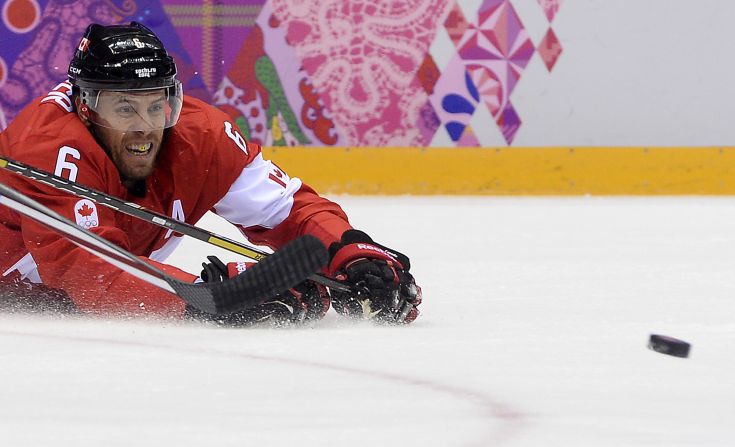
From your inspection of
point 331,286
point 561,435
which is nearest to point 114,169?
point 331,286

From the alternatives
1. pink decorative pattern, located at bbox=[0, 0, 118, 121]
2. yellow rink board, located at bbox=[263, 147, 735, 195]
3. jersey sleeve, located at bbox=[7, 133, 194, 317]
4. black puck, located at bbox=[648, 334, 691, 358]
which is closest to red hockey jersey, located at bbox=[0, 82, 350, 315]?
jersey sleeve, located at bbox=[7, 133, 194, 317]

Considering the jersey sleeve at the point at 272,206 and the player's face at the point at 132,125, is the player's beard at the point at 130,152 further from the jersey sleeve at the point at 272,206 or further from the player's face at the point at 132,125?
the jersey sleeve at the point at 272,206

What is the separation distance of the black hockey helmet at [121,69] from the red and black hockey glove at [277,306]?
1.07ft

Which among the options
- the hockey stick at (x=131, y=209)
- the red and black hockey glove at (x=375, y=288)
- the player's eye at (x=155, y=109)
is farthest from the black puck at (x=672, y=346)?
the player's eye at (x=155, y=109)

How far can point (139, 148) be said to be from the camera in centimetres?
264

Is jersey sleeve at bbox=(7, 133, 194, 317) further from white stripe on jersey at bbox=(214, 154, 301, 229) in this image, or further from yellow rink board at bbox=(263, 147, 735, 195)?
yellow rink board at bbox=(263, 147, 735, 195)

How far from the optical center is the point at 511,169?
19.5 feet

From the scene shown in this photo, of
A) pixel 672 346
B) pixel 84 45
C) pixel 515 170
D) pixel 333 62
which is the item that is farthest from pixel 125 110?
Result: pixel 515 170

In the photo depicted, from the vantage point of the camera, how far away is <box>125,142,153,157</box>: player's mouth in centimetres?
263

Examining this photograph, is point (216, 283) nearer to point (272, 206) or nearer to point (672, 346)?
point (272, 206)

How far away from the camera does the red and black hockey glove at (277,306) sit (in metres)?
2.44

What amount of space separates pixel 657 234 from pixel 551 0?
1716 millimetres

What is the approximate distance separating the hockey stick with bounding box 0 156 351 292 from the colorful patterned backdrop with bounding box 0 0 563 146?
11.1 ft

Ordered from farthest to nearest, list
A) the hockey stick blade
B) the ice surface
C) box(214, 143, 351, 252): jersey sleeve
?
box(214, 143, 351, 252): jersey sleeve
the hockey stick blade
the ice surface
